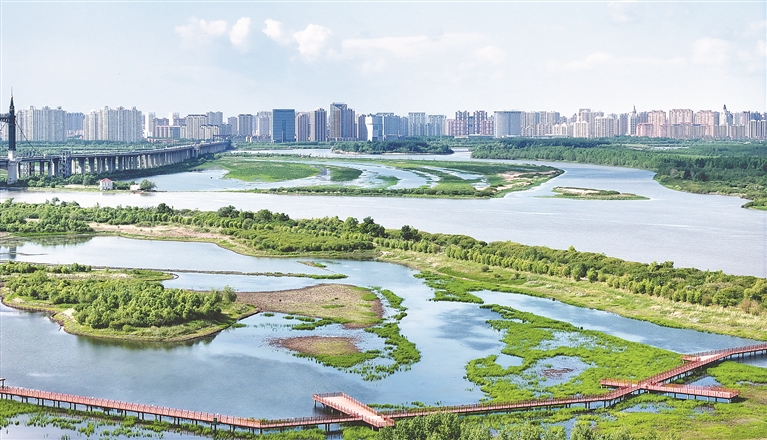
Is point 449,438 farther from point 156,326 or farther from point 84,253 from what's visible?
point 84,253

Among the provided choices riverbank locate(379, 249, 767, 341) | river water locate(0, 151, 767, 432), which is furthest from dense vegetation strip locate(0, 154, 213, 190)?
riverbank locate(379, 249, 767, 341)

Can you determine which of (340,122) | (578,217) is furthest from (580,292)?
(340,122)

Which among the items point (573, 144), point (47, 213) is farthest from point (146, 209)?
point (573, 144)

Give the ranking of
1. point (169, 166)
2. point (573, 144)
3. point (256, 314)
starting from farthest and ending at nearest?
1. point (573, 144)
2. point (169, 166)
3. point (256, 314)

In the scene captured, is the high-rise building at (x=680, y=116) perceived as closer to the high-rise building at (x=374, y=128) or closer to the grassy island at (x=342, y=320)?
the high-rise building at (x=374, y=128)

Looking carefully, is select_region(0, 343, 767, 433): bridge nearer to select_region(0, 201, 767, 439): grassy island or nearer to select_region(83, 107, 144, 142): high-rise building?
select_region(0, 201, 767, 439): grassy island
